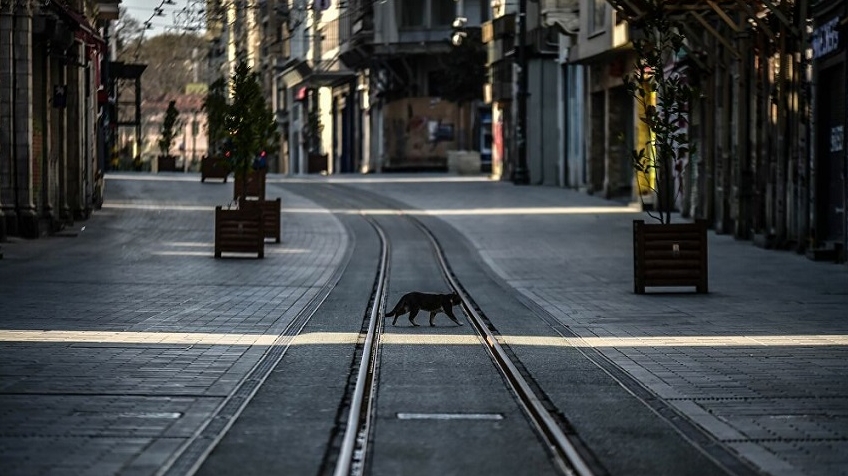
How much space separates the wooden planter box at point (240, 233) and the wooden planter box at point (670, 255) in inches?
365

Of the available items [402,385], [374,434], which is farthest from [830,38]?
[374,434]

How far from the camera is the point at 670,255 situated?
21.6m

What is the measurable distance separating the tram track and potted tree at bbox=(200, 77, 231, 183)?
706 inches

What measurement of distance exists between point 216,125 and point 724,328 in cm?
3080

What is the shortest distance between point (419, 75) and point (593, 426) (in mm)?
74266

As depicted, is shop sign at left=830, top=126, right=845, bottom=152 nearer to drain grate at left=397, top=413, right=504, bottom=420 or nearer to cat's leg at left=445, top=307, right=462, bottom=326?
cat's leg at left=445, top=307, right=462, bottom=326

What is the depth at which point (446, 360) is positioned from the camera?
43.8 feet

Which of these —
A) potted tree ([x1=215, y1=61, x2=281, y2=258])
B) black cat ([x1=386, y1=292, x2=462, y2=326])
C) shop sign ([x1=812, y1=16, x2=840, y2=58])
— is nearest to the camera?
black cat ([x1=386, y1=292, x2=462, y2=326])

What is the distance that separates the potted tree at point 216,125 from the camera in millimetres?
35688

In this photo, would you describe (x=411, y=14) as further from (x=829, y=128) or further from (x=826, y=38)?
(x=826, y=38)

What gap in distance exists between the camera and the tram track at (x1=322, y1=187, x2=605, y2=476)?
27.3 ft

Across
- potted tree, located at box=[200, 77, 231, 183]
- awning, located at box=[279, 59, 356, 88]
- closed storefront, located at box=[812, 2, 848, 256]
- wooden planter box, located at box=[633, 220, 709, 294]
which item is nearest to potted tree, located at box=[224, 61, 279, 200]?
potted tree, located at box=[200, 77, 231, 183]

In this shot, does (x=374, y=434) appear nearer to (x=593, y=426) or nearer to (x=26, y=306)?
(x=593, y=426)

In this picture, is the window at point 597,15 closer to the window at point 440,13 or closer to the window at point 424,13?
the window at point 424,13
